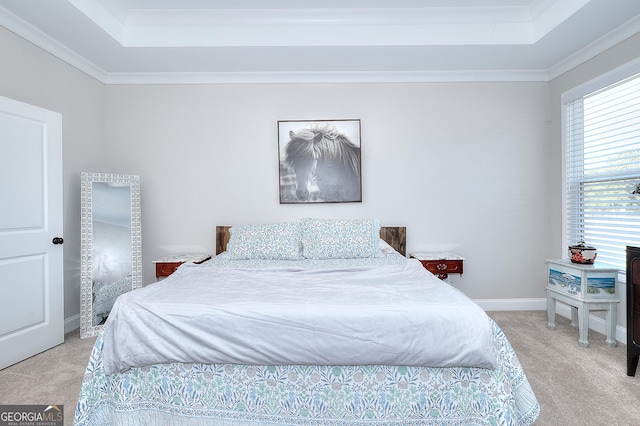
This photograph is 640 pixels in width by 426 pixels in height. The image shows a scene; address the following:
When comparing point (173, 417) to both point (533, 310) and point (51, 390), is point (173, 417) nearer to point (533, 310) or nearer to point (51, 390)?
point (51, 390)

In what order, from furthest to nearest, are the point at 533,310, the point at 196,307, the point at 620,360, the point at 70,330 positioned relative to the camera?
1. the point at 533,310
2. the point at 70,330
3. the point at 620,360
4. the point at 196,307

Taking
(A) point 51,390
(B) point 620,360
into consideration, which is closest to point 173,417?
(A) point 51,390

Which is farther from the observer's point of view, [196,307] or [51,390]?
[51,390]

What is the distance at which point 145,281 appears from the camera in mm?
3953

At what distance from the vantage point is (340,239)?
3299mm

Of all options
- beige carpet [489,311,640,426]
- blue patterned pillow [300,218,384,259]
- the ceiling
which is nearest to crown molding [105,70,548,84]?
the ceiling

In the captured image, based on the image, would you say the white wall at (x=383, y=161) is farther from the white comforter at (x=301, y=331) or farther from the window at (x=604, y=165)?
the white comforter at (x=301, y=331)

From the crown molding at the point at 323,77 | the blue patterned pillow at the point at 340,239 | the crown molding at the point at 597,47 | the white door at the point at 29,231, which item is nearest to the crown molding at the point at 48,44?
the crown molding at the point at 323,77

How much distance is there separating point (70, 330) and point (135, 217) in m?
1.23

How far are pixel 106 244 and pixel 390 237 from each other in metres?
2.91

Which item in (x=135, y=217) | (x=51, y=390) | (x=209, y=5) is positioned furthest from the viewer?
(x=135, y=217)

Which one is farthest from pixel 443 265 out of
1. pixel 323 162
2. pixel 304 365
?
pixel 304 365

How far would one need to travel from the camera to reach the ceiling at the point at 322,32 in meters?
2.93

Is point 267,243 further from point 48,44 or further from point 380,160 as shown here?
point 48,44
